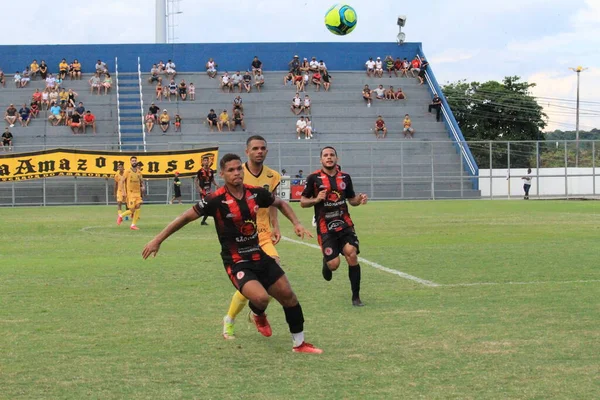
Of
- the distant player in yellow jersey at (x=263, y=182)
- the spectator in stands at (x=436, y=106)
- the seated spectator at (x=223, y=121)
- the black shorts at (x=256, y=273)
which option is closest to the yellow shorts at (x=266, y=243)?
the distant player in yellow jersey at (x=263, y=182)

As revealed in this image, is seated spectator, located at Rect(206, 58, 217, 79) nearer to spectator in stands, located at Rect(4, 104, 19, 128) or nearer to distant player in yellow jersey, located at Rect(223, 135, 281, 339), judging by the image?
spectator in stands, located at Rect(4, 104, 19, 128)

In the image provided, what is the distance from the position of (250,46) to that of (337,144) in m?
12.8

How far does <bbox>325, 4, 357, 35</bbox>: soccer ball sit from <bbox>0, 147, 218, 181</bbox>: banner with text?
45.7 feet

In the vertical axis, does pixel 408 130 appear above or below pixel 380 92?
below

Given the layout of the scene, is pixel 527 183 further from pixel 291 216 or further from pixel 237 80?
pixel 291 216

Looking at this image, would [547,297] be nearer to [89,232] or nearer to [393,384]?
[393,384]

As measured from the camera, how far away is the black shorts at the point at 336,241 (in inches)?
422

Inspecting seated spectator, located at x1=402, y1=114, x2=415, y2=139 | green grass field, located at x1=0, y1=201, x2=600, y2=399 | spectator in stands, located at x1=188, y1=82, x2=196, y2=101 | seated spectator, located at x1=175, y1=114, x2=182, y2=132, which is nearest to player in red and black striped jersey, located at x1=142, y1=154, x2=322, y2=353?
green grass field, located at x1=0, y1=201, x2=600, y2=399

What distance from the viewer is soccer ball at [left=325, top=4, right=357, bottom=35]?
30641 millimetres

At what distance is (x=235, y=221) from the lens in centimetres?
774

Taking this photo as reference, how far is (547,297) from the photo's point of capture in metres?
10.4

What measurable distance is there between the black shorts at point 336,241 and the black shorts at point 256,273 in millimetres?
3007

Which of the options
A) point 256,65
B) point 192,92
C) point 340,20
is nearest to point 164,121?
point 192,92

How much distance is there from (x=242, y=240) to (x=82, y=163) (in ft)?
123
